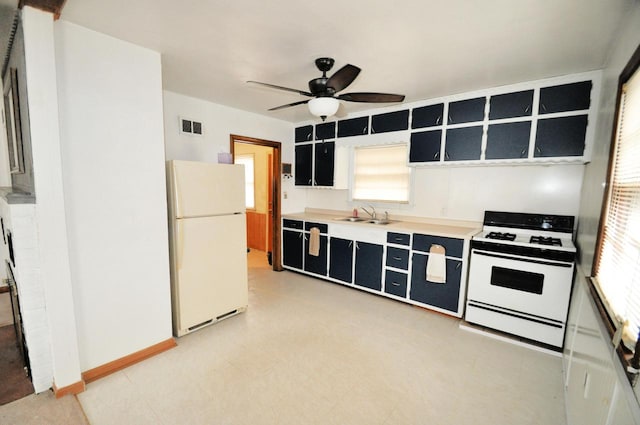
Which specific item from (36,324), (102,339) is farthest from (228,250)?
(36,324)

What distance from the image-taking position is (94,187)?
193 centimetres

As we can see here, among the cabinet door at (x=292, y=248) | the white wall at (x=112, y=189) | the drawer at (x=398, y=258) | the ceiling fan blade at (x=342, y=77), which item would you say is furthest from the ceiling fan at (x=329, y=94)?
the cabinet door at (x=292, y=248)

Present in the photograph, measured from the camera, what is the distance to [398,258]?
3254 millimetres

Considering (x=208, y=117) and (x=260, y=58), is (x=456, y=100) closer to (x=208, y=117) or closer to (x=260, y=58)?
(x=260, y=58)

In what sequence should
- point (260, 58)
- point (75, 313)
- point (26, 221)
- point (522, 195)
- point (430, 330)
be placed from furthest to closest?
1. point (522, 195)
2. point (430, 330)
3. point (260, 58)
4. point (75, 313)
5. point (26, 221)

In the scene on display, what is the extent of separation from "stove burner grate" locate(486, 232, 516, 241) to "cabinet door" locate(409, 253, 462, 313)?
1.36 feet

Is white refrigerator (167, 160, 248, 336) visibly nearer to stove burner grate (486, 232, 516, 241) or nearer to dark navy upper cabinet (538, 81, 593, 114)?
stove burner grate (486, 232, 516, 241)

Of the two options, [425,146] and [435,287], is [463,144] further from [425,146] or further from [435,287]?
[435,287]

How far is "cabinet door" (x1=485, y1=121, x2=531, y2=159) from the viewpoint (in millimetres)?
2635

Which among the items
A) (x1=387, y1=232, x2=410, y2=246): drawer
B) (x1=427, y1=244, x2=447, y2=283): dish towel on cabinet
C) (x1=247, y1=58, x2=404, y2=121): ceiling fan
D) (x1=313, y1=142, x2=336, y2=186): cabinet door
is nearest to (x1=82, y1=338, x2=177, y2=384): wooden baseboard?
(x1=247, y1=58, x2=404, y2=121): ceiling fan

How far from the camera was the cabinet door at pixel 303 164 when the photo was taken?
4.38 m

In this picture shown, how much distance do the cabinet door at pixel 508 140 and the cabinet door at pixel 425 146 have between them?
0.51 meters

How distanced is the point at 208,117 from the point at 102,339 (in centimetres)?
257

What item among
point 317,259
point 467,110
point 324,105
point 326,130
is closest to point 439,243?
point 467,110
